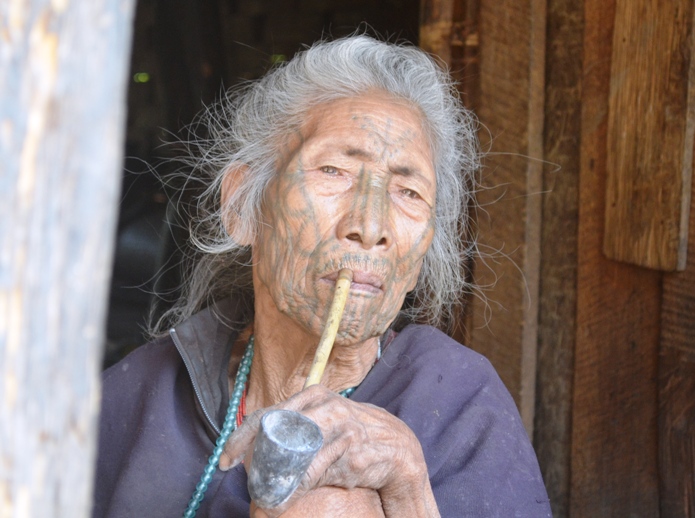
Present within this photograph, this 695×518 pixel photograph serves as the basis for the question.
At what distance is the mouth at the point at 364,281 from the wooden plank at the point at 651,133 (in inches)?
35.0

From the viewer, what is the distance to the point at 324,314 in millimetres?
1861

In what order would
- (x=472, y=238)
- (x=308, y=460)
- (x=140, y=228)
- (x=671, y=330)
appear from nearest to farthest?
(x=308, y=460) → (x=671, y=330) → (x=472, y=238) → (x=140, y=228)

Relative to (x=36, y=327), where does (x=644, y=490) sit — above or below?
below

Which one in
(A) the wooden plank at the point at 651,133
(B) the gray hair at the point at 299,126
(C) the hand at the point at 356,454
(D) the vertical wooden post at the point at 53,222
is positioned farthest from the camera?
(A) the wooden plank at the point at 651,133

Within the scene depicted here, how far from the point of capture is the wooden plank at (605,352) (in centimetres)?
247

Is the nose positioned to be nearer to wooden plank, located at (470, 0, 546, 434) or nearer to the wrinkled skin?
the wrinkled skin

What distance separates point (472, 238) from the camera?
2785 millimetres

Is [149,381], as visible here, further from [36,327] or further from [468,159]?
[36,327]

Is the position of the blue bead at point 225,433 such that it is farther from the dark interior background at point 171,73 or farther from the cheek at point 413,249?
the dark interior background at point 171,73

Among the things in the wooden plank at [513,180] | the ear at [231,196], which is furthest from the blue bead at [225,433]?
the wooden plank at [513,180]

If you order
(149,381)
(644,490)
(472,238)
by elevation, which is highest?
(472,238)

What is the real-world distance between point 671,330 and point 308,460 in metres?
1.55

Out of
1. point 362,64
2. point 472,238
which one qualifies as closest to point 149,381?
point 362,64

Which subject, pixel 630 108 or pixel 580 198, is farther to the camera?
pixel 580 198
